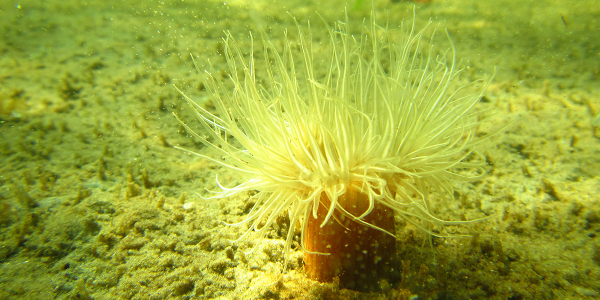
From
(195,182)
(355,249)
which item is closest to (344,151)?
(355,249)

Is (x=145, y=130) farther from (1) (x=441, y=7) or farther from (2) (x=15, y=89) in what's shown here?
(1) (x=441, y=7)

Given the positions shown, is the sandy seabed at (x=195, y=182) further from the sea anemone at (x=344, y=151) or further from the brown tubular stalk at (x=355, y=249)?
the sea anemone at (x=344, y=151)

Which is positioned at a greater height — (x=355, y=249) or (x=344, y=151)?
(x=344, y=151)

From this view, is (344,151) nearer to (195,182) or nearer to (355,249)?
(355,249)

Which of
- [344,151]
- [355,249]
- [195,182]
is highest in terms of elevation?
[344,151]

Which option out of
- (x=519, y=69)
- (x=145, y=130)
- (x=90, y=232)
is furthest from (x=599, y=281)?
(x=145, y=130)

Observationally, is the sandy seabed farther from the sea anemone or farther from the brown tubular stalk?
the sea anemone
